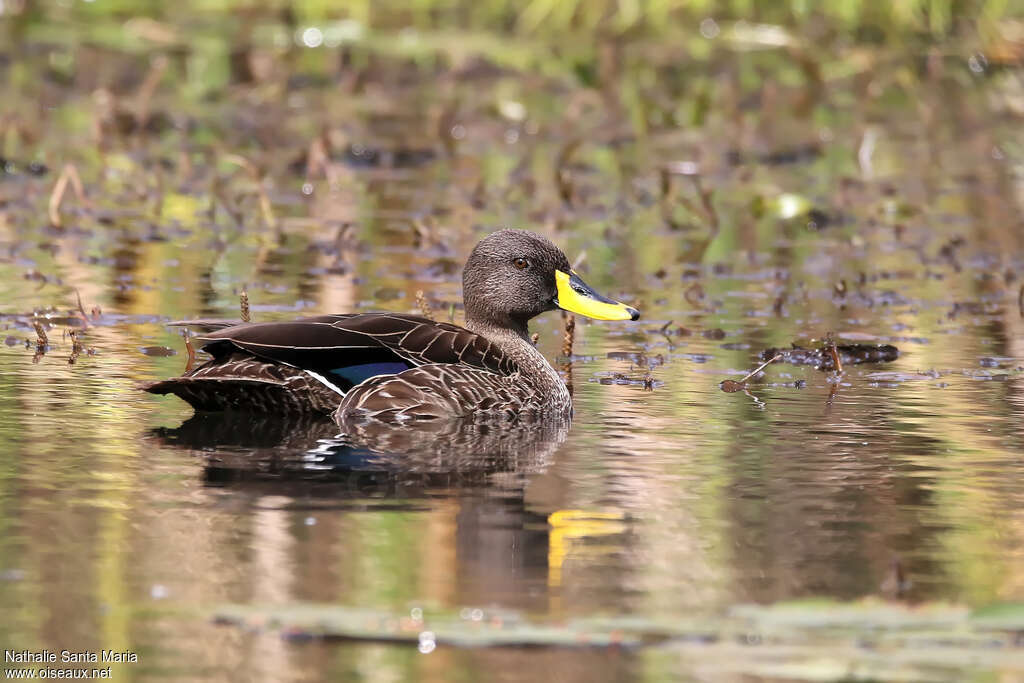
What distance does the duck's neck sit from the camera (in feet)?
33.2

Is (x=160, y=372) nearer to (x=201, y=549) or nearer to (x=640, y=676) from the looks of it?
(x=201, y=549)

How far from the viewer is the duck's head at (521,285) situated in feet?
34.8

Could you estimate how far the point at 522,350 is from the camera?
10.5 meters

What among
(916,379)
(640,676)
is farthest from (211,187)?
(640,676)

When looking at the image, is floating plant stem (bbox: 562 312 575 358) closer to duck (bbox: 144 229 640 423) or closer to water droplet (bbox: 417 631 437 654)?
duck (bbox: 144 229 640 423)

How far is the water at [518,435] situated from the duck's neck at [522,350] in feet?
0.88

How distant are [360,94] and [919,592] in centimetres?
1929

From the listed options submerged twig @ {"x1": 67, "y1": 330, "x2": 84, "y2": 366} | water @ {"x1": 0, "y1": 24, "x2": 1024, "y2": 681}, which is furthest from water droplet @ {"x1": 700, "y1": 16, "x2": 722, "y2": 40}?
submerged twig @ {"x1": 67, "y1": 330, "x2": 84, "y2": 366}

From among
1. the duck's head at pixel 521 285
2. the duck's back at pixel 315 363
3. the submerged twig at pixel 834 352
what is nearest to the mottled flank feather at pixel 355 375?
the duck's back at pixel 315 363

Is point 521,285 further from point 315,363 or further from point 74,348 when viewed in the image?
point 74,348

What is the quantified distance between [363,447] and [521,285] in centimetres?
183

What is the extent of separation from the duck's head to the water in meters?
0.43

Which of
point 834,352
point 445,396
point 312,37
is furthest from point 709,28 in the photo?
point 445,396

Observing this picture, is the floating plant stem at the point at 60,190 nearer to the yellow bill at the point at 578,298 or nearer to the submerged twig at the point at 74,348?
the submerged twig at the point at 74,348
